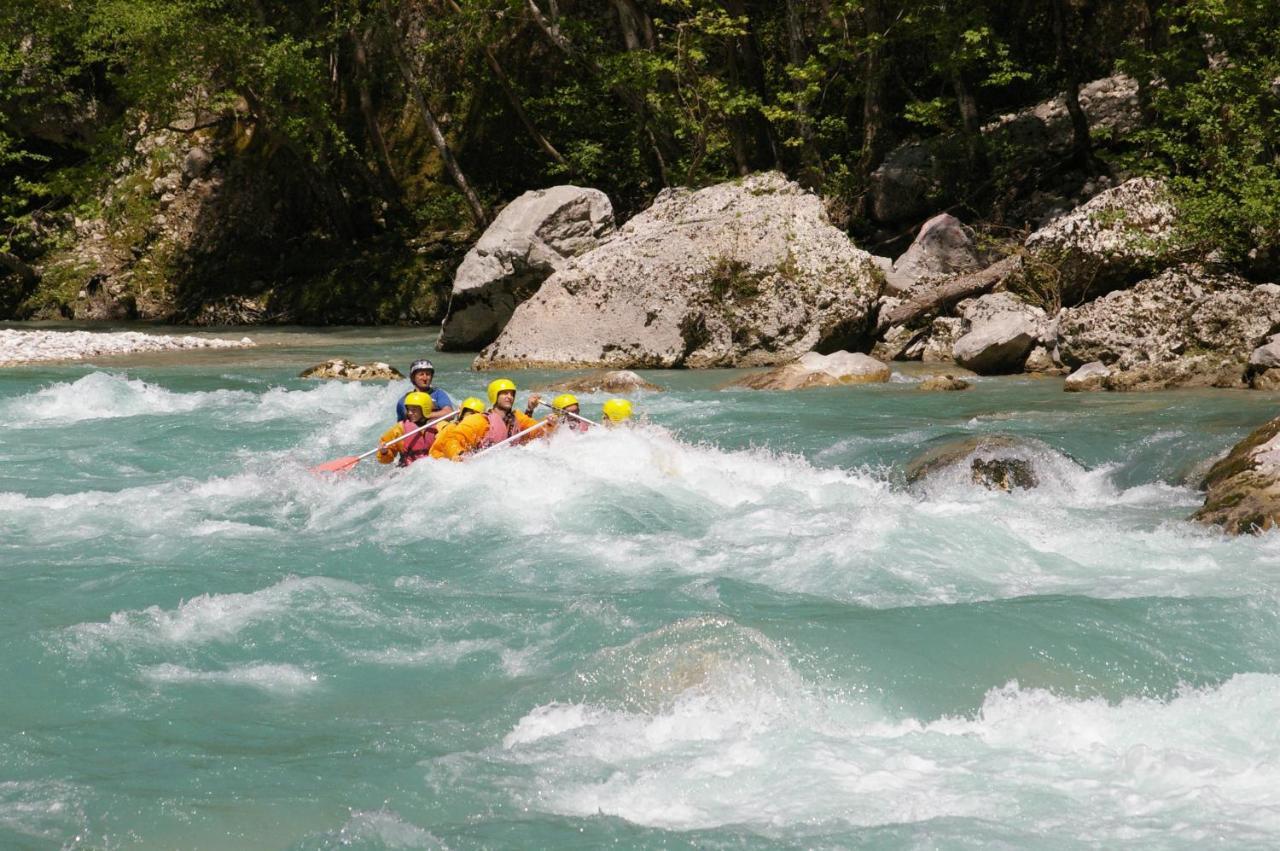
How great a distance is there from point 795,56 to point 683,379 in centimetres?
702

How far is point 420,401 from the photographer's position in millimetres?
10227

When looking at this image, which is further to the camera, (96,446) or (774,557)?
(96,446)

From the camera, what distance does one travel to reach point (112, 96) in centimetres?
2631

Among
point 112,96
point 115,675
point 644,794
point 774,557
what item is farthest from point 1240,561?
point 112,96

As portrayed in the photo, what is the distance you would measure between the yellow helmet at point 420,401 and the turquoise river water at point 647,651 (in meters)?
0.57

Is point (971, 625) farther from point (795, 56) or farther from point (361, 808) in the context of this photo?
point (795, 56)

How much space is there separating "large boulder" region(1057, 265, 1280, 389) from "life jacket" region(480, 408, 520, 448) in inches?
227

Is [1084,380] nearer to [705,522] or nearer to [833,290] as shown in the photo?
[833,290]

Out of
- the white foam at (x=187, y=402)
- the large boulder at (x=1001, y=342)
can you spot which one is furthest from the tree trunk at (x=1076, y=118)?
the white foam at (x=187, y=402)

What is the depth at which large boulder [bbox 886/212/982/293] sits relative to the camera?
55.6ft

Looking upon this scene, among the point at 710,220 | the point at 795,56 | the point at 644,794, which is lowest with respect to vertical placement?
the point at 644,794

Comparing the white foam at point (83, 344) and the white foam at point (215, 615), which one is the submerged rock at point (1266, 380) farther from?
the white foam at point (83, 344)

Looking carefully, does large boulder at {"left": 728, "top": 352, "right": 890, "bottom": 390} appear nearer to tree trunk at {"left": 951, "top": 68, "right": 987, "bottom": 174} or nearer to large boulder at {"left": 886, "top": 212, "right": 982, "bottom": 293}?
large boulder at {"left": 886, "top": 212, "right": 982, "bottom": 293}

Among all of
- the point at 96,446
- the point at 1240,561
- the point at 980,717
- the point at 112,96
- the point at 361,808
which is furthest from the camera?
the point at 112,96
